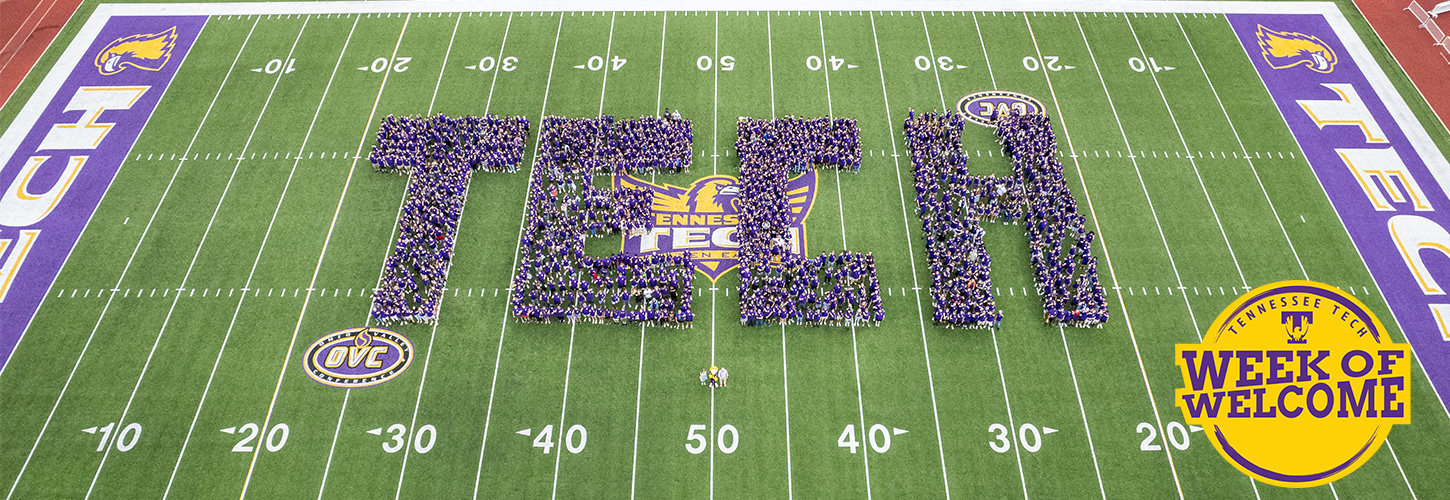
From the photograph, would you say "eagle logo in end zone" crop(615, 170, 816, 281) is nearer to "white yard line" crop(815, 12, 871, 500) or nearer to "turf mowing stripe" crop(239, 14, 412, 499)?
"white yard line" crop(815, 12, 871, 500)

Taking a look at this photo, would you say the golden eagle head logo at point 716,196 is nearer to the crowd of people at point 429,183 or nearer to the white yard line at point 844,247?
the white yard line at point 844,247

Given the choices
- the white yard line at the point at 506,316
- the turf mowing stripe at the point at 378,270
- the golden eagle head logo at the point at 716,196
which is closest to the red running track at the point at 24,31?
the turf mowing stripe at the point at 378,270

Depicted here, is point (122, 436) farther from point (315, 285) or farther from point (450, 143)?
point (450, 143)

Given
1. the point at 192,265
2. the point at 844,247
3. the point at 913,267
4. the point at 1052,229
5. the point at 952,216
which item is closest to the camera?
the point at 913,267

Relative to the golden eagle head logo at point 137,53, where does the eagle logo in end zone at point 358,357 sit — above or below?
below

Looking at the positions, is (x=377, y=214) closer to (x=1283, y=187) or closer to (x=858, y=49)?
(x=858, y=49)

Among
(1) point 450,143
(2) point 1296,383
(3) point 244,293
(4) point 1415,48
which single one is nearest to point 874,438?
(2) point 1296,383
